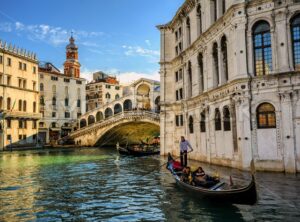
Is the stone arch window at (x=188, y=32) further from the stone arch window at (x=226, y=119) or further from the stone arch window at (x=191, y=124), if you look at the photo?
the stone arch window at (x=226, y=119)

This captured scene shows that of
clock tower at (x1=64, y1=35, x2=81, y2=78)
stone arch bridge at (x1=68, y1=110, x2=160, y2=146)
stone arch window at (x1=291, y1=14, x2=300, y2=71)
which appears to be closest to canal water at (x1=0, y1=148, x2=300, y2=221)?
stone arch window at (x1=291, y1=14, x2=300, y2=71)

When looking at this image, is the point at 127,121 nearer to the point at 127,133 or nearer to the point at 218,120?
the point at 127,133

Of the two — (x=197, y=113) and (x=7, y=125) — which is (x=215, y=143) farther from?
(x=7, y=125)

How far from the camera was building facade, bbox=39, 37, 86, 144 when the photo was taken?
47.1 metres

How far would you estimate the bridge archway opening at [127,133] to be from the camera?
119 ft

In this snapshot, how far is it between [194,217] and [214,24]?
1058cm

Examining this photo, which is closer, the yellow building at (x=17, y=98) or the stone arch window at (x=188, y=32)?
the stone arch window at (x=188, y=32)

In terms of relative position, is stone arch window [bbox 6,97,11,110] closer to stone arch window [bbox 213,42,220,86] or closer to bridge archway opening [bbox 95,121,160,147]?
bridge archway opening [bbox 95,121,160,147]

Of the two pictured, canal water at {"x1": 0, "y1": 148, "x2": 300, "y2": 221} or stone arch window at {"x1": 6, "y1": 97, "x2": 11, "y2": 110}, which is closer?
canal water at {"x1": 0, "y1": 148, "x2": 300, "y2": 221}

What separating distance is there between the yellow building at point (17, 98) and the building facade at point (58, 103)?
6470 mm

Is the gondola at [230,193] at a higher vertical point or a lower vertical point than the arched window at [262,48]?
lower

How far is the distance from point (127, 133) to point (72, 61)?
74.2 ft

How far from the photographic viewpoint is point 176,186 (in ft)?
35.0

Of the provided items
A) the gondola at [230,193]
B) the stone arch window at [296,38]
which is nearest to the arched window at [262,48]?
the stone arch window at [296,38]
